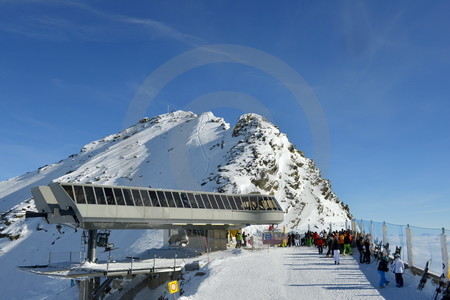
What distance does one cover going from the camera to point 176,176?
90062 mm

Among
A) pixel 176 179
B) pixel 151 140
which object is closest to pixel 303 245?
pixel 176 179

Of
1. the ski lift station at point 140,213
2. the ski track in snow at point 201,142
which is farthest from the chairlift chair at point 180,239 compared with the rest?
the ski track in snow at point 201,142

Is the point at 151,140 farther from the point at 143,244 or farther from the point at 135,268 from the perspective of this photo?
the point at 135,268

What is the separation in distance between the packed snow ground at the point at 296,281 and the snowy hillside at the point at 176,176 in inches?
1340

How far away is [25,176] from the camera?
128 meters

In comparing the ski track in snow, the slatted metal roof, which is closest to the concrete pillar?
the slatted metal roof

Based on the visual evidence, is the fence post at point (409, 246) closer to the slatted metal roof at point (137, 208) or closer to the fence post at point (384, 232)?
the fence post at point (384, 232)

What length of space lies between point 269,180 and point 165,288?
178 feet

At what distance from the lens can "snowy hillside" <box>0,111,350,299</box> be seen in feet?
216

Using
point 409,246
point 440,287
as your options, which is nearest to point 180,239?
point 409,246

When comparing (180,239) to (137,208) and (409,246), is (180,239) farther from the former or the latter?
(409,246)

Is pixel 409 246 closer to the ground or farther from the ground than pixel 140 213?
closer to the ground

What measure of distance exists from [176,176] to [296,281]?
7133 cm

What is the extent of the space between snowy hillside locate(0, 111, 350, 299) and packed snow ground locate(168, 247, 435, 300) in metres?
34.0
